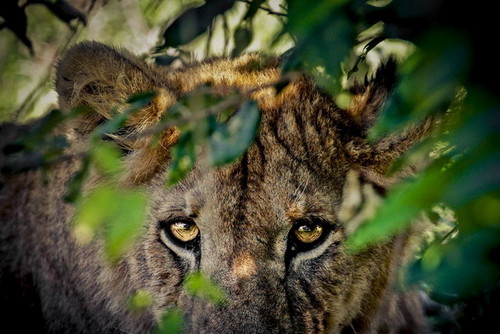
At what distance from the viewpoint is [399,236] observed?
9.09ft

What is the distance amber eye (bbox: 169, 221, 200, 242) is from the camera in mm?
2484

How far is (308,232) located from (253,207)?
0.30 metres

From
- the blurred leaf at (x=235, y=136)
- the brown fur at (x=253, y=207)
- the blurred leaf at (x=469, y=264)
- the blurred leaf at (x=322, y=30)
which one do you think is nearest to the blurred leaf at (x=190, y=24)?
the brown fur at (x=253, y=207)

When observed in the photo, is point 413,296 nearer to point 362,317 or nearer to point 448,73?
point 362,317

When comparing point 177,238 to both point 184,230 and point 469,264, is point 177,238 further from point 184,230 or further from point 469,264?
point 469,264

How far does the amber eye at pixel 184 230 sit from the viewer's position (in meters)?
2.48

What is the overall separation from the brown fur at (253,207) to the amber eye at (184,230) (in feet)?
0.16

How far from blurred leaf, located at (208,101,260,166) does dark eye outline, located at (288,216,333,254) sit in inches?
36.8

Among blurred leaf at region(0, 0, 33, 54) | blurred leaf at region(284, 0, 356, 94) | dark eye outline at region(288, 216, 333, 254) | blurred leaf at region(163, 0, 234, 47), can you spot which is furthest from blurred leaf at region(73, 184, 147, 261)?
blurred leaf at region(0, 0, 33, 54)

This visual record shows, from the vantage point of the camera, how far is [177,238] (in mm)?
2553

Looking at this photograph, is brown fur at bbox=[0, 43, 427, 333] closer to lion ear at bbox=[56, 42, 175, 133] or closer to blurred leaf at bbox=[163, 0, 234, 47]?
lion ear at bbox=[56, 42, 175, 133]

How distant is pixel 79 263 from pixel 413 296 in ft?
7.18

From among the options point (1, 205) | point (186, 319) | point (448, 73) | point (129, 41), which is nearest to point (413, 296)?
point (186, 319)

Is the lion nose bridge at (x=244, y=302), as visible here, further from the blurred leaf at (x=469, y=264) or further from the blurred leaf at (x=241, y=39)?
the blurred leaf at (x=241, y=39)
